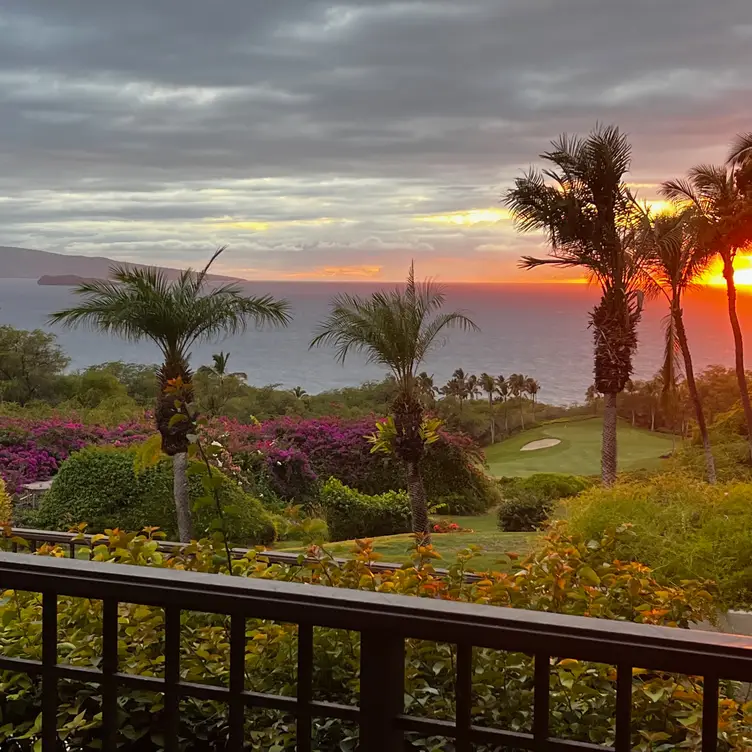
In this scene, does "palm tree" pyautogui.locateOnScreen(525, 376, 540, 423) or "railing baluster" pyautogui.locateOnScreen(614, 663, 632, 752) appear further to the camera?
"palm tree" pyautogui.locateOnScreen(525, 376, 540, 423)

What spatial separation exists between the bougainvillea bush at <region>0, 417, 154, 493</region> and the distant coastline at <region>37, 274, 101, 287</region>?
91.6 inches

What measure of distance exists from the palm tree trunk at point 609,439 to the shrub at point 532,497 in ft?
1.63

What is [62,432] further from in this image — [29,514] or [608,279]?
[608,279]

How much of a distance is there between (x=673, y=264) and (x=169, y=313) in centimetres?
650

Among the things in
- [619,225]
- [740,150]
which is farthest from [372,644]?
[740,150]

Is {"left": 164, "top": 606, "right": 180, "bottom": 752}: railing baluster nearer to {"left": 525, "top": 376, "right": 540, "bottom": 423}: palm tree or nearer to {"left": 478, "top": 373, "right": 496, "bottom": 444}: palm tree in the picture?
{"left": 478, "top": 373, "right": 496, "bottom": 444}: palm tree

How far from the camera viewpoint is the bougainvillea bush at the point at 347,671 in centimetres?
129

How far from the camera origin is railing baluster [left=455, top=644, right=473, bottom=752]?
96 centimetres

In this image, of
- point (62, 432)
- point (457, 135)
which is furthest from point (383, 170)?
point (62, 432)

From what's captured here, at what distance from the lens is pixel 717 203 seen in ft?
35.0

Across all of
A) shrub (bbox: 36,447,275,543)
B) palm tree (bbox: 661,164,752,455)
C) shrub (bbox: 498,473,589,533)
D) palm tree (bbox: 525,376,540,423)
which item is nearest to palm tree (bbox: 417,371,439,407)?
shrub (bbox: 498,473,589,533)

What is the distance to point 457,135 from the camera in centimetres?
1043

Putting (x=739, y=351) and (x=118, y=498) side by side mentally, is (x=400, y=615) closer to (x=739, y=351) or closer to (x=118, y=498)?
(x=118, y=498)

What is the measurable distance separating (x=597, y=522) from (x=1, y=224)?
8918 millimetres
